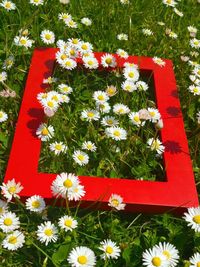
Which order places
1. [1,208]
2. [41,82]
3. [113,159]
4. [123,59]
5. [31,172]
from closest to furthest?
[1,208] < [31,172] < [113,159] < [41,82] < [123,59]

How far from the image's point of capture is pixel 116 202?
5.96 feet

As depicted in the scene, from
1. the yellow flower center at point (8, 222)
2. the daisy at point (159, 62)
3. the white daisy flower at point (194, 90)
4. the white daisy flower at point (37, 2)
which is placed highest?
the white daisy flower at point (37, 2)

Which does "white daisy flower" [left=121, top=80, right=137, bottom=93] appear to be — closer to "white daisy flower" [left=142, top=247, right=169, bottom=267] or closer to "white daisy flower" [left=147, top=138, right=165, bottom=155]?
"white daisy flower" [left=147, top=138, right=165, bottom=155]

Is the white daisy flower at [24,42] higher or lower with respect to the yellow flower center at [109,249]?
higher

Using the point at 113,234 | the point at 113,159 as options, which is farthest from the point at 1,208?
the point at 113,159

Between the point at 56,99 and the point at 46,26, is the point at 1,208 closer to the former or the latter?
the point at 56,99

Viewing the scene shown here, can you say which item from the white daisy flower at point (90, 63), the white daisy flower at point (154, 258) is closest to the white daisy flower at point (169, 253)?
the white daisy flower at point (154, 258)

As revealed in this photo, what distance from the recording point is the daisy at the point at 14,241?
5.56ft

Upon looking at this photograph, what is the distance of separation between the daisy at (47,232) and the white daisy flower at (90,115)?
618mm

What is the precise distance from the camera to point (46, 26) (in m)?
2.86

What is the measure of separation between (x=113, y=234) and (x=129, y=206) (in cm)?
13

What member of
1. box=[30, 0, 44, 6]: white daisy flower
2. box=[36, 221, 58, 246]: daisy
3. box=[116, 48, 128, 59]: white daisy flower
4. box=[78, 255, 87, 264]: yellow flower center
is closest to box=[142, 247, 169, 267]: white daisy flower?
box=[78, 255, 87, 264]: yellow flower center

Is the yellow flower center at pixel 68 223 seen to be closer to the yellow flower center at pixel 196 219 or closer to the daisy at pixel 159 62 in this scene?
the yellow flower center at pixel 196 219

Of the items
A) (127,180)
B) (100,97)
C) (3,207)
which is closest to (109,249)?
(127,180)
